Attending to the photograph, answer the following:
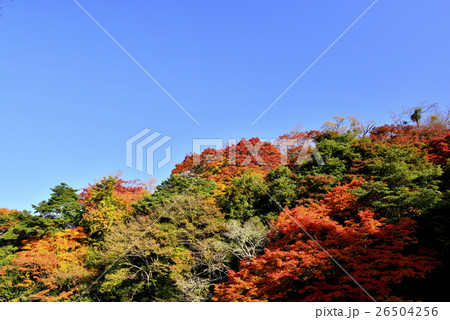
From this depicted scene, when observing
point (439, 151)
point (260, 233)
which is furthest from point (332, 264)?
point (439, 151)

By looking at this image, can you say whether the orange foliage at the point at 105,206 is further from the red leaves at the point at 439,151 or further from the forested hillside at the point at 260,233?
the red leaves at the point at 439,151

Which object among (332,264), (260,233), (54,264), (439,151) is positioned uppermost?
(439,151)

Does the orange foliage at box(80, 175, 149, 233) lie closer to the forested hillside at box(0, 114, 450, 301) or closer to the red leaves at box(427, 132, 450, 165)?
the forested hillside at box(0, 114, 450, 301)

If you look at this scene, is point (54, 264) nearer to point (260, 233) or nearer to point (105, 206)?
point (105, 206)

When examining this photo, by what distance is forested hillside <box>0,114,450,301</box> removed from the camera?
749cm

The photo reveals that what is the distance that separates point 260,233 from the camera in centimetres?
1110

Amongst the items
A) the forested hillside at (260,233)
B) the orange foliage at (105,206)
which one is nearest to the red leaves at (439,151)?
the forested hillside at (260,233)

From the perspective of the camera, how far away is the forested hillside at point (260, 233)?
7.49 m

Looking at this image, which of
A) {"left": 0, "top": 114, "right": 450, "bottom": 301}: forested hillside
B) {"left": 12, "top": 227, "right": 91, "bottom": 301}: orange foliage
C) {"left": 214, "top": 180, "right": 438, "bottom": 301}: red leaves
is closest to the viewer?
{"left": 214, "top": 180, "right": 438, "bottom": 301}: red leaves

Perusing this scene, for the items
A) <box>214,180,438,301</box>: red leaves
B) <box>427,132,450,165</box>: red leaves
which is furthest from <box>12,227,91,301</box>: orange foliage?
<box>427,132,450,165</box>: red leaves

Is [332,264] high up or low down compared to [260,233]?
down

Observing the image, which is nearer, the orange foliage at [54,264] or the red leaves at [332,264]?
the red leaves at [332,264]

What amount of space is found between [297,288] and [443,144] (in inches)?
443

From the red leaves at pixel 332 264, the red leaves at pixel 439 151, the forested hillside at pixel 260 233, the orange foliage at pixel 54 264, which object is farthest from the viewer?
the red leaves at pixel 439 151
